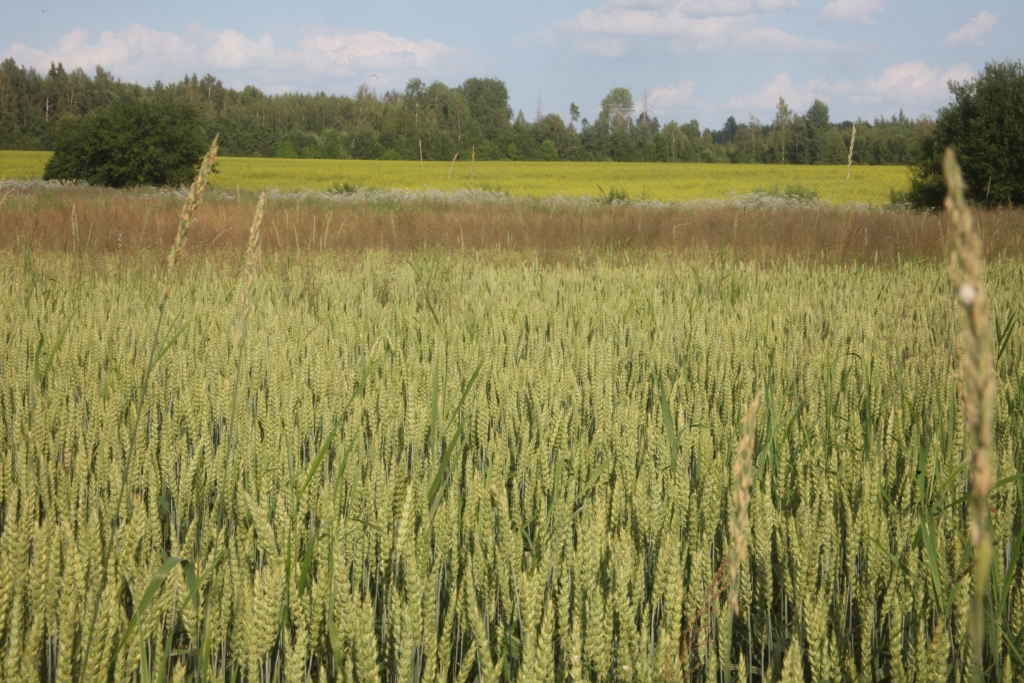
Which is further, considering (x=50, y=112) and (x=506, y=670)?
(x=50, y=112)

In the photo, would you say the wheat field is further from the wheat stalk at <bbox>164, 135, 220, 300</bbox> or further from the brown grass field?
the brown grass field

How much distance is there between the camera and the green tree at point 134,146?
21.8 m

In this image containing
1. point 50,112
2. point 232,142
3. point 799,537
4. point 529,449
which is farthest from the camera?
point 50,112

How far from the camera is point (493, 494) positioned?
1.45m

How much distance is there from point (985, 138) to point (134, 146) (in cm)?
2230

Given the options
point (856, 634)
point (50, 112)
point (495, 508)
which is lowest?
point (856, 634)

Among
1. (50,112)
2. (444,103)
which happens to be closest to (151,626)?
(444,103)

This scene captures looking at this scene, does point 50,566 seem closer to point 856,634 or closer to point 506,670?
point 506,670

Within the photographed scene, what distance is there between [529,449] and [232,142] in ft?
159

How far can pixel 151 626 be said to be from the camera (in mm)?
965

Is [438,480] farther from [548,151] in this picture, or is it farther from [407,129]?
[548,151]

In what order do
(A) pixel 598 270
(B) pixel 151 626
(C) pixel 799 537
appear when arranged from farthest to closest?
(A) pixel 598 270, (C) pixel 799 537, (B) pixel 151 626

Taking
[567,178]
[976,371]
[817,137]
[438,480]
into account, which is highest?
[817,137]

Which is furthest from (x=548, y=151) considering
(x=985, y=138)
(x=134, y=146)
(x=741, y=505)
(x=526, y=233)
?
(x=741, y=505)
